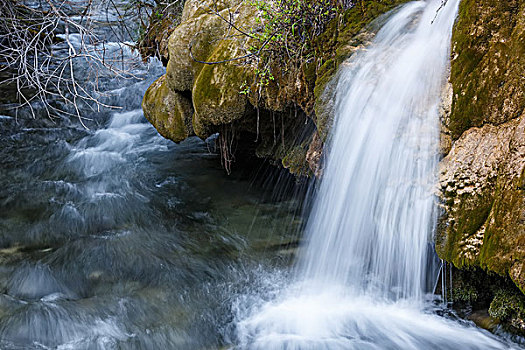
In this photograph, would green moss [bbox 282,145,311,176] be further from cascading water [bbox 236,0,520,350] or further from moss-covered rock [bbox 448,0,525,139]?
moss-covered rock [bbox 448,0,525,139]

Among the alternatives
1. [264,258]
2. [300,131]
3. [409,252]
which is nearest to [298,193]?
[300,131]

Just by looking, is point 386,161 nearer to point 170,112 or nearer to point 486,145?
point 486,145

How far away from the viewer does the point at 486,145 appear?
2564mm

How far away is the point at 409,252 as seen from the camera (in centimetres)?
322

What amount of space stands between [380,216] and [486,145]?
108 centimetres

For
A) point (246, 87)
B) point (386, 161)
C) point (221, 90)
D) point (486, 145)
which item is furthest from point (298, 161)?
point (486, 145)

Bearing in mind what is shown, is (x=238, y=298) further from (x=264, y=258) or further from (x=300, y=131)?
(x=300, y=131)

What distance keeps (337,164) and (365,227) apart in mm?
697

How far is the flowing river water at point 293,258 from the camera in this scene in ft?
10.2

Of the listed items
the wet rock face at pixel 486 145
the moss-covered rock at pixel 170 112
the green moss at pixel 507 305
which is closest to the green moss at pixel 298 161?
the moss-covered rock at pixel 170 112

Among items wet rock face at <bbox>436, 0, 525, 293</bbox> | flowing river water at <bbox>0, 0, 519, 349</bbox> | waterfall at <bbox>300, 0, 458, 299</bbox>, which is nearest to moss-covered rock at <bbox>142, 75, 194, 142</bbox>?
flowing river water at <bbox>0, 0, 519, 349</bbox>

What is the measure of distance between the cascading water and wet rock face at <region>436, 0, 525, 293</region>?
17 cm

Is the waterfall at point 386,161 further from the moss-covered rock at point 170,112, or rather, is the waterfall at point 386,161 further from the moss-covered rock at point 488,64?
the moss-covered rock at point 170,112

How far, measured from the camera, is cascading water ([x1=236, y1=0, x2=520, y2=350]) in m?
3.01
